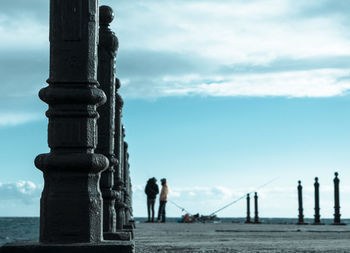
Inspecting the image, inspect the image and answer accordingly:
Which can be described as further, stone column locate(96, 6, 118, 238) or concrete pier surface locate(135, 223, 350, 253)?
concrete pier surface locate(135, 223, 350, 253)

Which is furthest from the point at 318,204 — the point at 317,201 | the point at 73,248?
the point at 73,248

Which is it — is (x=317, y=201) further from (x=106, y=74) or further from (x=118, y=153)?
(x=106, y=74)

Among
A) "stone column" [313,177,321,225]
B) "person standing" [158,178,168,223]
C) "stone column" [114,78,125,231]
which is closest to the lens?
"stone column" [114,78,125,231]

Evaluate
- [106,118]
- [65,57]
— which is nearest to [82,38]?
[65,57]

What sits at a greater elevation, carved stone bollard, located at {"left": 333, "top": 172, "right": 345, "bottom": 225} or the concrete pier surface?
carved stone bollard, located at {"left": 333, "top": 172, "right": 345, "bottom": 225}

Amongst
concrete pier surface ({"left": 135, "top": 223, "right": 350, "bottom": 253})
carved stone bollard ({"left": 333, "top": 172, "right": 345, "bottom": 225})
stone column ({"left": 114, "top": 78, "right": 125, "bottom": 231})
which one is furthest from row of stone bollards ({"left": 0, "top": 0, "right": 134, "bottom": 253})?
carved stone bollard ({"left": 333, "top": 172, "right": 345, "bottom": 225})

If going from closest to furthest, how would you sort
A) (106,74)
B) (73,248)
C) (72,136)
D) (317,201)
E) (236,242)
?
(73,248), (72,136), (106,74), (236,242), (317,201)

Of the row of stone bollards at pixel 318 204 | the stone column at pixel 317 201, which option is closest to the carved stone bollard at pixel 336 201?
the row of stone bollards at pixel 318 204

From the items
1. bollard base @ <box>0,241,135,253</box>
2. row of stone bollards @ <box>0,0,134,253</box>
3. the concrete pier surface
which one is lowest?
the concrete pier surface

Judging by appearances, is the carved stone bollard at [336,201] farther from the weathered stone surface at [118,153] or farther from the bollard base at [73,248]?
the bollard base at [73,248]

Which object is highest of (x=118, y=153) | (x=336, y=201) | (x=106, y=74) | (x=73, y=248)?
(x=106, y=74)

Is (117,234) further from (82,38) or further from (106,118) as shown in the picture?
(82,38)

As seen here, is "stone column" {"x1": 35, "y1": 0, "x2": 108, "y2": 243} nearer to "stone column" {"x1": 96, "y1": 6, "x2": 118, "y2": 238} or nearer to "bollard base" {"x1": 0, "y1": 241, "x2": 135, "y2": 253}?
"bollard base" {"x1": 0, "y1": 241, "x2": 135, "y2": 253}

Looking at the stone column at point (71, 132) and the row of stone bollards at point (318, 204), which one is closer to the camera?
the stone column at point (71, 132)
